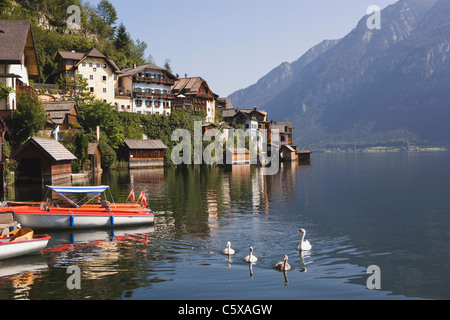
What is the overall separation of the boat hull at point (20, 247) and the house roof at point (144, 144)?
7174cm

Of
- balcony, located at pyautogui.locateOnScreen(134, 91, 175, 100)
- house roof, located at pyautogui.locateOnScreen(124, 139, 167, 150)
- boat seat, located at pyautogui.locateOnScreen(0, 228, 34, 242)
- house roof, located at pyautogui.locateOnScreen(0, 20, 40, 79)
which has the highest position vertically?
balcony, located at pyautogui.locateOnScreen(134, 91, 175, 100)

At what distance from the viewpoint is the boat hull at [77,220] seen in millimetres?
28750

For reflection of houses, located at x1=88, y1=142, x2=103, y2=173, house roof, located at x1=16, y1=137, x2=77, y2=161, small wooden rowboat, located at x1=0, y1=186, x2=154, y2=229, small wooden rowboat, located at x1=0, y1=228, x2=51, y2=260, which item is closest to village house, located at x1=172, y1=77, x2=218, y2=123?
reflection of houses, located at x1=88, y1=142, x2=103, y2=173

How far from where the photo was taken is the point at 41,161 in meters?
56.3

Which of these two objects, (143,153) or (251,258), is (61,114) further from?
(251,258)

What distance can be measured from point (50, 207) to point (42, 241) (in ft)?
23.6

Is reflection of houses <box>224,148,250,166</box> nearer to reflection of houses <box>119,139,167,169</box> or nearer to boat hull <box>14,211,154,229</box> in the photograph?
reflection of houses <box>119,139,167,169</box>

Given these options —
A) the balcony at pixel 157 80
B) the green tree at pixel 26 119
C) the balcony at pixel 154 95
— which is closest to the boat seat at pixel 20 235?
the green tree at pixel 26 119

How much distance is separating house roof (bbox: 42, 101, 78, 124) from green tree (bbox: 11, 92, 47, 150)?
16010mm

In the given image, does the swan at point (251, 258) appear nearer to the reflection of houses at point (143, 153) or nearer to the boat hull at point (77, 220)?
the boat hull at point (77, 220)

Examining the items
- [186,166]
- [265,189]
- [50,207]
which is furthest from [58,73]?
[50,207]

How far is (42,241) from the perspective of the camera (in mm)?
22984

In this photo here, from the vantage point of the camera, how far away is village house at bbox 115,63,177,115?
359 feet
